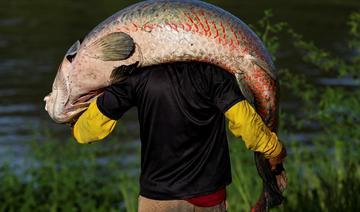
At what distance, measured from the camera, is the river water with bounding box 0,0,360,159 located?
10625 millimetres

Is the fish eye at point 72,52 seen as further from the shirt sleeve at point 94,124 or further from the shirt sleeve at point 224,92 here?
the shirt sleeve at point 224,92

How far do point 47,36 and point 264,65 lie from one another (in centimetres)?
1278

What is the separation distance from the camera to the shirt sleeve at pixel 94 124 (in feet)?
12.1

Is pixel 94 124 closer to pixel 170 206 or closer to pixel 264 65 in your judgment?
pixel 170 206

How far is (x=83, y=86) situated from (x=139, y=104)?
32 cm

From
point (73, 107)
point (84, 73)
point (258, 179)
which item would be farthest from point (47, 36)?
point (84, 73)

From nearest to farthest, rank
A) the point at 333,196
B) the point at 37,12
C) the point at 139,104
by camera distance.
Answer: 1. the point at 139,104
2. the point at 333,196
3. the point at 37,12

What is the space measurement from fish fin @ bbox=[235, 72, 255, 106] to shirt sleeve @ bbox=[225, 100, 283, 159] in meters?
0.07

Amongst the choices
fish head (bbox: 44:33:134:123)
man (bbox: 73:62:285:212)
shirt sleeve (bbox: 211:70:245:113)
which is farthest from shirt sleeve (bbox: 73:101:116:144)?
shirt sleeve (bbox: 211:70:245:113)

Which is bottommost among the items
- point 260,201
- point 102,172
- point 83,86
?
point 102,172

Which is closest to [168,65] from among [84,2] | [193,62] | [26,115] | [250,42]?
[193,62]

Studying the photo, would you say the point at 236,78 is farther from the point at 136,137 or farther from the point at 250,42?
the point at 136,137

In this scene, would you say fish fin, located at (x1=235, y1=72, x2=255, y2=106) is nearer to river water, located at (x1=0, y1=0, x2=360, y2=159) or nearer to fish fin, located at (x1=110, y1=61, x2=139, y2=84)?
fish fin, located at (x1=110, y1=61, x2=139, y2=84)

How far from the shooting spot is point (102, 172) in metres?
8.07
